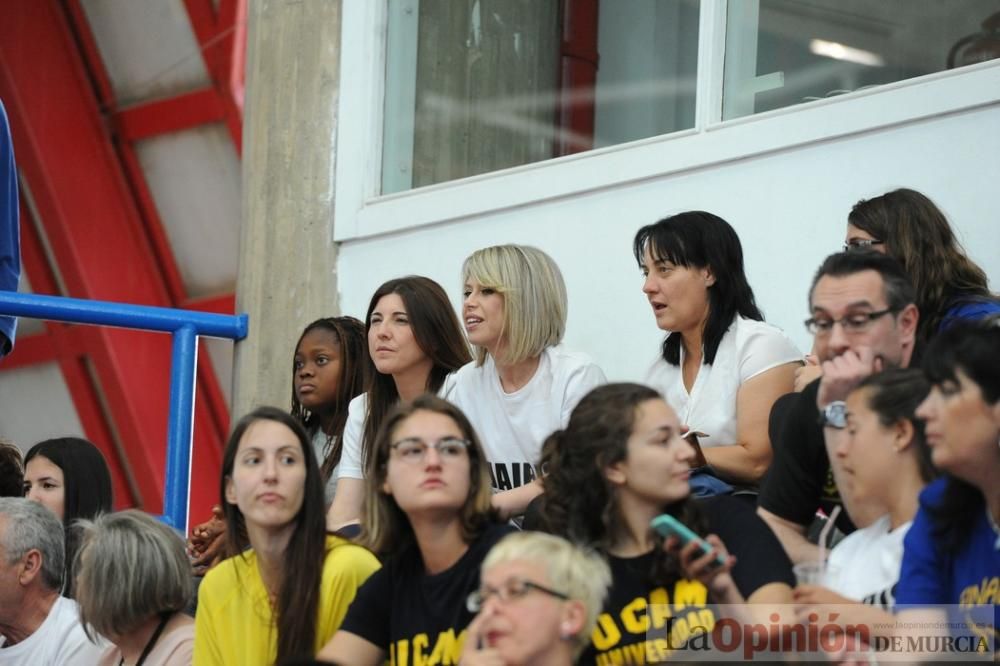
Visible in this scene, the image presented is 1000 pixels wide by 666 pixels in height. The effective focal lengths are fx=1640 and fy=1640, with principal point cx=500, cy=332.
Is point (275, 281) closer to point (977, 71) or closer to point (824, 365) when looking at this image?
point (977, 71)

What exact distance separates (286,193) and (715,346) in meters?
2.38

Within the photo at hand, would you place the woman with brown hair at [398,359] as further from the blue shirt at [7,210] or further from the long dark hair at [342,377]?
the blue shirt at [7,210]

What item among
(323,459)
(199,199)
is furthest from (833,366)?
(199,199)

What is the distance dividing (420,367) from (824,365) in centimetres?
149

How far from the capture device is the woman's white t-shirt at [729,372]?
3.86m

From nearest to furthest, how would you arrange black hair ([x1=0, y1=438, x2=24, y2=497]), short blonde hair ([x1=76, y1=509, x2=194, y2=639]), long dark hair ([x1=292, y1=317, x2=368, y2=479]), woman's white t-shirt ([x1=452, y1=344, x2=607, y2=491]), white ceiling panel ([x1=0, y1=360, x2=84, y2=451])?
1. short blonde hair ([x1=76, y1=509, x2=194, y2=639])
2. woman's white t-shirt ([x1=452, y1=344, x2=607, y2=491])
3. long dark hair ([x1=292, y1=317, x2=368, y2=479])
4. black hair ([x1=0, y1=438, x2=24, y2=497])
5. white ceiling panel ([x1=0, y1=360, x2=84, y2=451])

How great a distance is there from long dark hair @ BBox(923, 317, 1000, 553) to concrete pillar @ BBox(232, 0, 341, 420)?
3300mm

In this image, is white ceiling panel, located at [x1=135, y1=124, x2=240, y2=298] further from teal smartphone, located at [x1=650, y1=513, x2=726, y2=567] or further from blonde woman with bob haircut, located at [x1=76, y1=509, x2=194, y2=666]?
teal smartphone, located at [x1=650, y1=513, x2=726, y2=567]

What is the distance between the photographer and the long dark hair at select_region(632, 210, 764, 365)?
3.95 meters

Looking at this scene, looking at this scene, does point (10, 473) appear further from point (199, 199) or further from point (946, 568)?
point (199, 199)

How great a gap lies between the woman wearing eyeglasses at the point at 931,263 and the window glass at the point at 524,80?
4.34ft

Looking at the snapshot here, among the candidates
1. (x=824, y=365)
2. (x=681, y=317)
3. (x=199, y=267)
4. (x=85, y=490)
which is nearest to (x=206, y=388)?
(x=199, y=267)

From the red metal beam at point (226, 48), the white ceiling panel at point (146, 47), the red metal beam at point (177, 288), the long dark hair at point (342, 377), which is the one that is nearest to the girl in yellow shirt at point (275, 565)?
the long dark hair at point (342, 377)

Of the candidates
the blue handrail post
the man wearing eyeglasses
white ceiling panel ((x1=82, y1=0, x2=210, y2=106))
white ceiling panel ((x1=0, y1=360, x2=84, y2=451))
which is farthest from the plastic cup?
white ceiling panel ((x1=0, y1=360, x2=84, y2=451))
